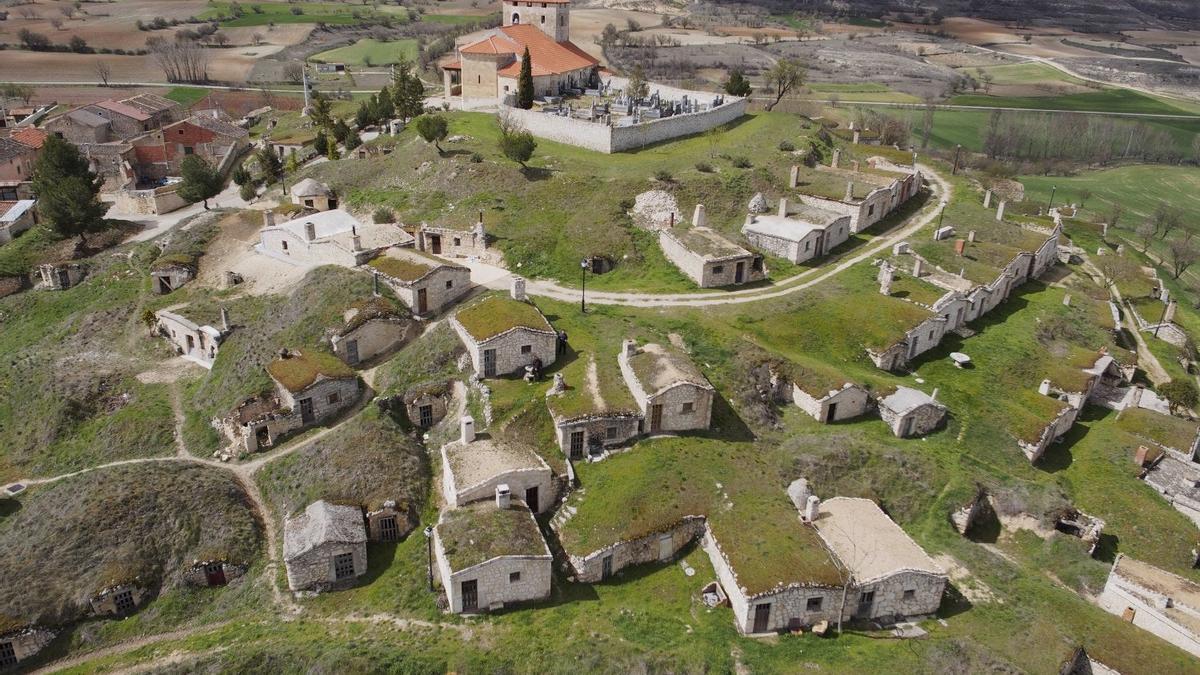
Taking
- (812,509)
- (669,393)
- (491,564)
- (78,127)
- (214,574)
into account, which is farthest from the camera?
(78,127)

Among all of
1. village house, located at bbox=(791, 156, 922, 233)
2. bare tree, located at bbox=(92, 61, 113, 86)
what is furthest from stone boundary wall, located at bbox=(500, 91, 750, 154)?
A: bare tree, located at bbox=(92, 61, 113, 86)

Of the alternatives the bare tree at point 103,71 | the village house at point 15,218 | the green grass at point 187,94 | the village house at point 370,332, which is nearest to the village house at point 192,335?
the village house at point 370,332

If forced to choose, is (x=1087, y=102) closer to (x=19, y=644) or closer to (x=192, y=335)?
(x=192, y=335)

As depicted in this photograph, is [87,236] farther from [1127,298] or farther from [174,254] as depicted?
[1127,298]

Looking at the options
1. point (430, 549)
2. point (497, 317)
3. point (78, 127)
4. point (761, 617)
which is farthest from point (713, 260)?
point (78, 127)

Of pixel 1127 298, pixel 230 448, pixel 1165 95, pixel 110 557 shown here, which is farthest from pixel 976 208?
pixel 1165 95

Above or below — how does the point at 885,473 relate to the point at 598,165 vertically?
below

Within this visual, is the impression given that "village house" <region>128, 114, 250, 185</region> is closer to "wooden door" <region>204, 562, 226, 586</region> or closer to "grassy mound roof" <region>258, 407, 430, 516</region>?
"grassy mound roof" <region>258, 407, 430, 516</region>
